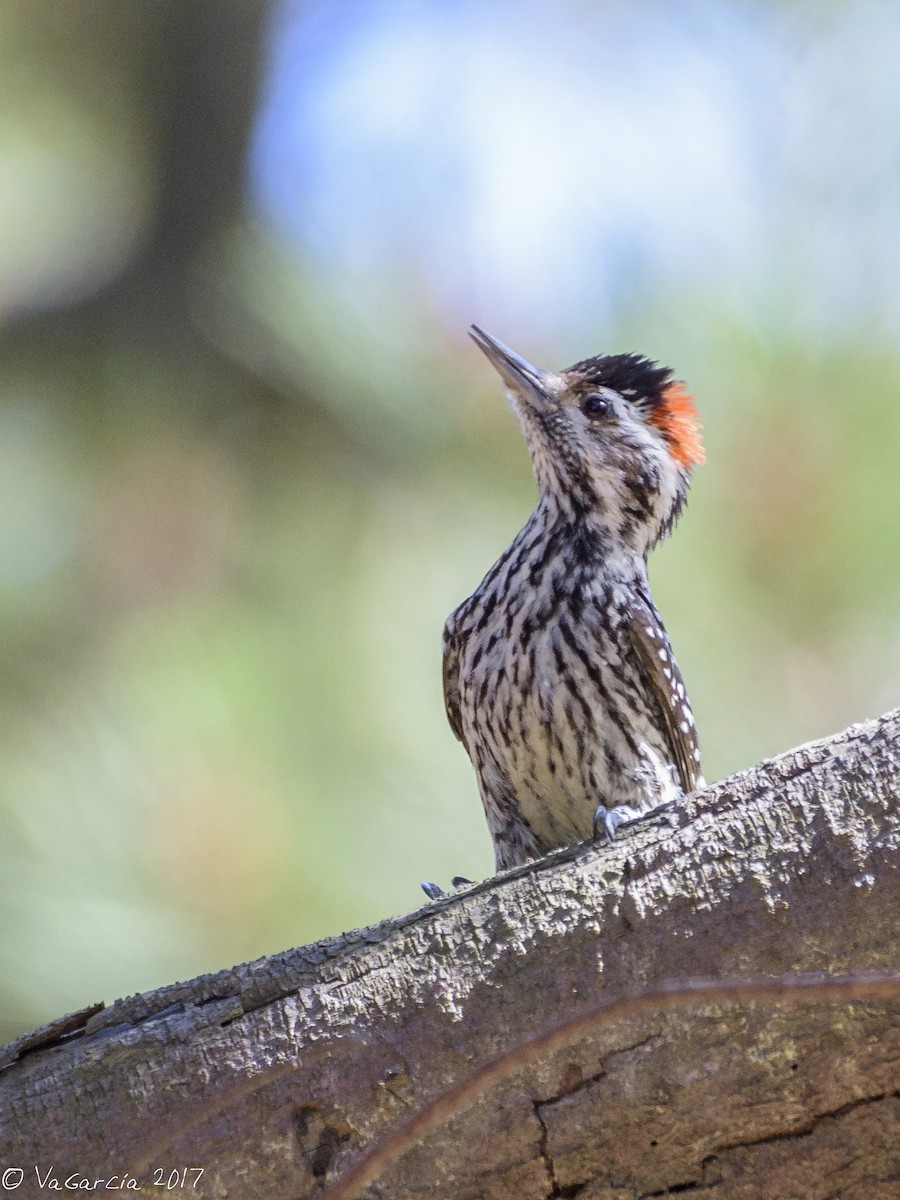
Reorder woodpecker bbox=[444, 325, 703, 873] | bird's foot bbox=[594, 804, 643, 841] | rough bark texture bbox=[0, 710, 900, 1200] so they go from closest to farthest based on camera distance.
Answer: rough bark texture bbox=[0, 710, 900, 1200]
bird's foot bbox=[594, 804, 643, 841]
woodpecker bbox=[444, 325, 703, 873]

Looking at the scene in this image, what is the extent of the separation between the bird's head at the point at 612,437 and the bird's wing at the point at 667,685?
1.43 ft

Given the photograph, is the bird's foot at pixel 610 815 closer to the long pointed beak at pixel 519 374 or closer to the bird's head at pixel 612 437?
the bird's head at pixel 612 437

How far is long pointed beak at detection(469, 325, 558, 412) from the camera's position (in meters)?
3.69

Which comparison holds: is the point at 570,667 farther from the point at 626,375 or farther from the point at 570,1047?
the point at 570,1047

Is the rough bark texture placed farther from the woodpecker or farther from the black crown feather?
the black crown feather

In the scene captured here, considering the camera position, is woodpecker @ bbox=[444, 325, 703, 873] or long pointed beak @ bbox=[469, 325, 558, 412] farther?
long pointed beak @ bbox=[469, 325, 558, 412]

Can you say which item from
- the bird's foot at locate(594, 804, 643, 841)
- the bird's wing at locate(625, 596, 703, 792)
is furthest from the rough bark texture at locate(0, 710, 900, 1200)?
the bird's wing at locate(625, 596, 703, 792)

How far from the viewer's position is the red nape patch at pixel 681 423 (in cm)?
378

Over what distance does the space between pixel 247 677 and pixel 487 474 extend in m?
1.02

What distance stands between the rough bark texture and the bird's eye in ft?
6.93

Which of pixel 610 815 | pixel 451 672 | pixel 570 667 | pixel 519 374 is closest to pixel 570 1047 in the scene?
pixel 610 815

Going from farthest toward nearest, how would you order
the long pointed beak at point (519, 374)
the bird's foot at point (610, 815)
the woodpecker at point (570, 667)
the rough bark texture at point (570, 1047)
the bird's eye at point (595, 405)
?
the bird's eye at point (595, 405) < the long pointed beak at point (519, 374) < the woodpecker at point (570, 667) < the bird's foot at point (610, 815) < the rough bark texture at point (570, 1047)

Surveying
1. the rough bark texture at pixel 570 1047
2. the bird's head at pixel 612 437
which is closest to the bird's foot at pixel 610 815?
the bird's head at pixel 612 437

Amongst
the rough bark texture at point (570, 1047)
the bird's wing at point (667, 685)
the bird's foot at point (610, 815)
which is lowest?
the rough bark texture at point (570, 1047)
